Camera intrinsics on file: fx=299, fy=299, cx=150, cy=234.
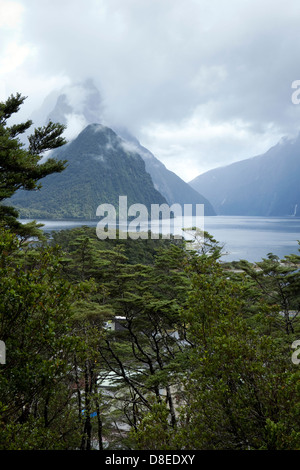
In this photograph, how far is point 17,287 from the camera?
325cm

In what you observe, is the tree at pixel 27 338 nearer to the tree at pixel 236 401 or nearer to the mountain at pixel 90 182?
the tree at pixel 236 401

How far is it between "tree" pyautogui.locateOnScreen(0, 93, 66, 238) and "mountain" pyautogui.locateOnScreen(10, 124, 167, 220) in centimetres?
9958

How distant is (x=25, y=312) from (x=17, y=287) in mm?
296

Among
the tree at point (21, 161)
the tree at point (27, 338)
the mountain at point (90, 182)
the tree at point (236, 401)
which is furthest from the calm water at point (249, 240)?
the mountain at point (90, 182)

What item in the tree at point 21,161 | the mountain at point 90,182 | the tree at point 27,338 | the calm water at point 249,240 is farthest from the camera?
the mountain at point 90,182

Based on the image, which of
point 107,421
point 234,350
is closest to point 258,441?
point 234,350

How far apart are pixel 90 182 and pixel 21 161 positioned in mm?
141595

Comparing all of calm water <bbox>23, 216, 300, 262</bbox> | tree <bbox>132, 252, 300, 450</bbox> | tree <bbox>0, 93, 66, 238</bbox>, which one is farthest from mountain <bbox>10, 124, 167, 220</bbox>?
tree <bbox>132, 252, 300, 450</bbox>

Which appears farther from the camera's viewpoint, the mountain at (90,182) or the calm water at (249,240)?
the mountain at (90,182)

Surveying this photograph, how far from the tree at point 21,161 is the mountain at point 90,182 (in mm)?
99577

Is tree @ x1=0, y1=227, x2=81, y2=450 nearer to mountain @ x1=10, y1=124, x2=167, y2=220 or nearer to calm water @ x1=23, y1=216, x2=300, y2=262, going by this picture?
calm water @ x1=23, y1=216, x2=300, y2=262

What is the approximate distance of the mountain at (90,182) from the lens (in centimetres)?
12152

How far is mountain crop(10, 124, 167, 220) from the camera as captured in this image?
12152 cm
